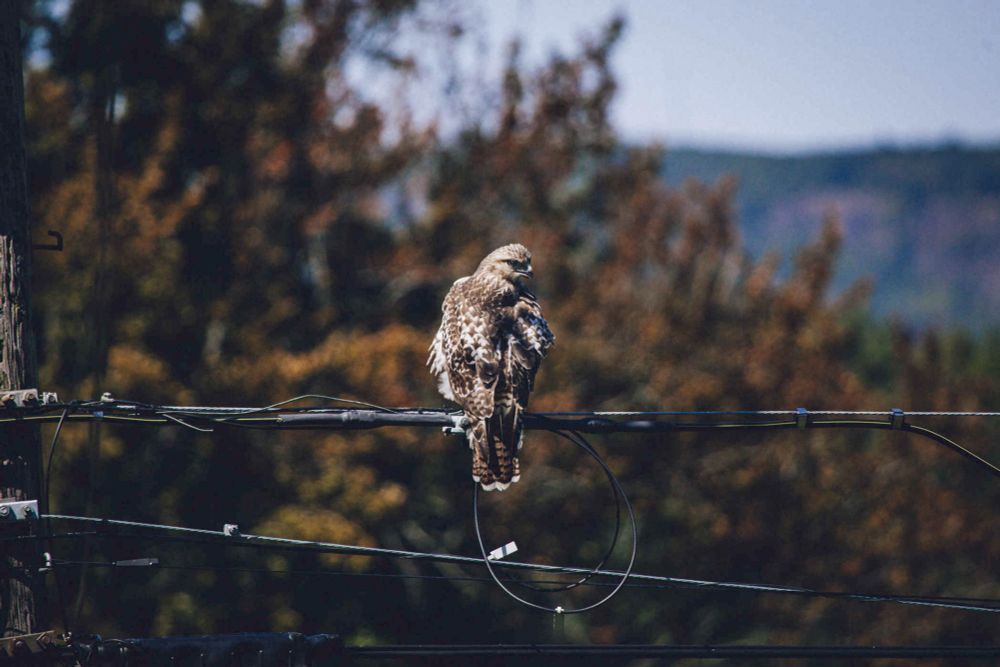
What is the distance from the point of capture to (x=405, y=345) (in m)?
20.0

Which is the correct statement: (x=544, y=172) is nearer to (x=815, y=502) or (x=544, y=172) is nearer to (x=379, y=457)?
(x=379, y=457)

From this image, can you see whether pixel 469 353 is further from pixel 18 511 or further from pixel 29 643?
pixel 29 643

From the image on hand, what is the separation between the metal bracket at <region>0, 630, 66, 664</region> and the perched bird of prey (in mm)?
2328

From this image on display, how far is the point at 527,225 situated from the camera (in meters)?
24.3

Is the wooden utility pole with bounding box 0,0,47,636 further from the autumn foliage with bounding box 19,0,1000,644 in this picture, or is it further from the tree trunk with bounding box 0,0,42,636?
the autumn foliage with bounding box 19,0,1000,644

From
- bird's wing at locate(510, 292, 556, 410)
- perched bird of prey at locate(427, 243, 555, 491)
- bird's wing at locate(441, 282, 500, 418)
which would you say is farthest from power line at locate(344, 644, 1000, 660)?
bird's wing at locate(510, 292, 556, 410)

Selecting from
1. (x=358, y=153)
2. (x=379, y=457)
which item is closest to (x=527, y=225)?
(x=358, y=153)

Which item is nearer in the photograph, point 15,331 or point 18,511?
point 18,511

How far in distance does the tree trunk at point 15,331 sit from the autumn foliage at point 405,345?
36.0 feet

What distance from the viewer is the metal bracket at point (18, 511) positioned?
537cm

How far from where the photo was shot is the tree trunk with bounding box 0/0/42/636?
545 centimetres

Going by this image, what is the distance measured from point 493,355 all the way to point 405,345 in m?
12.8

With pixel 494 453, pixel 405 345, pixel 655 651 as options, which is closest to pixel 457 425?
pixel 494 453

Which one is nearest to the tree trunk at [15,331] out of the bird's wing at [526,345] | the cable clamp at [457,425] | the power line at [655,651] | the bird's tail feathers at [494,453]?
the power line at [655,651]
